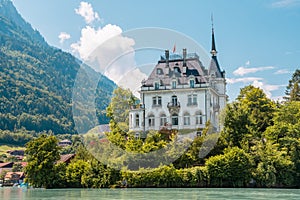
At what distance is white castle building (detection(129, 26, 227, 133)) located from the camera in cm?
4084

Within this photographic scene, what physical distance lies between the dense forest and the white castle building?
90.2 inches

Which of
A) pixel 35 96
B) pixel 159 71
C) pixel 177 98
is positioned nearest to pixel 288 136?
pixel 177 98

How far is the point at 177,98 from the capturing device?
4150cm

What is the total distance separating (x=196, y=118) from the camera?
40.8 metres

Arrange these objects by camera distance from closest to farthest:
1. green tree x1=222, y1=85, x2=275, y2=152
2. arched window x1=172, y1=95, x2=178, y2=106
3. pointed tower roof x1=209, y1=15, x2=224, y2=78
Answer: green tree x1=222, y1=85, x2=275, y2=152 → arched window x1=172, y1=95, x2=178, y2=106 → pointed tower roof x1=209, y1=15, x2=224, y2=78

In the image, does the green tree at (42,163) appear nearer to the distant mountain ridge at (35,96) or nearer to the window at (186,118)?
the window at (186,118)

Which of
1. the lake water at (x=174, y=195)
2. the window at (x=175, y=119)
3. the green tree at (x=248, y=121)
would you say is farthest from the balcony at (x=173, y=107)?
the lake water at (x=174, y=195)

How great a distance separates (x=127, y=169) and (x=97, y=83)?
11909 millimetres

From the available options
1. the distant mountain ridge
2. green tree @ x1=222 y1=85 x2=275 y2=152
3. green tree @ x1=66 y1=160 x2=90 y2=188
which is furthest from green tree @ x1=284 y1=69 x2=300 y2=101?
the distant mountain ridge

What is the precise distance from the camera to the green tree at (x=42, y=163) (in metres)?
38.6

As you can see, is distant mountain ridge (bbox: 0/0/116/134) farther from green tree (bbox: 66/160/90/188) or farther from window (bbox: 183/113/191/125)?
window (bbox: 183/113/191/125)

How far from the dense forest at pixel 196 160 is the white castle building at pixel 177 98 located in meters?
2.29

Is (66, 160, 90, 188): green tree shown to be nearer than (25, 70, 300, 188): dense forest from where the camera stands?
No

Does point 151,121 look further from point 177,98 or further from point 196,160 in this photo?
point 196,160
